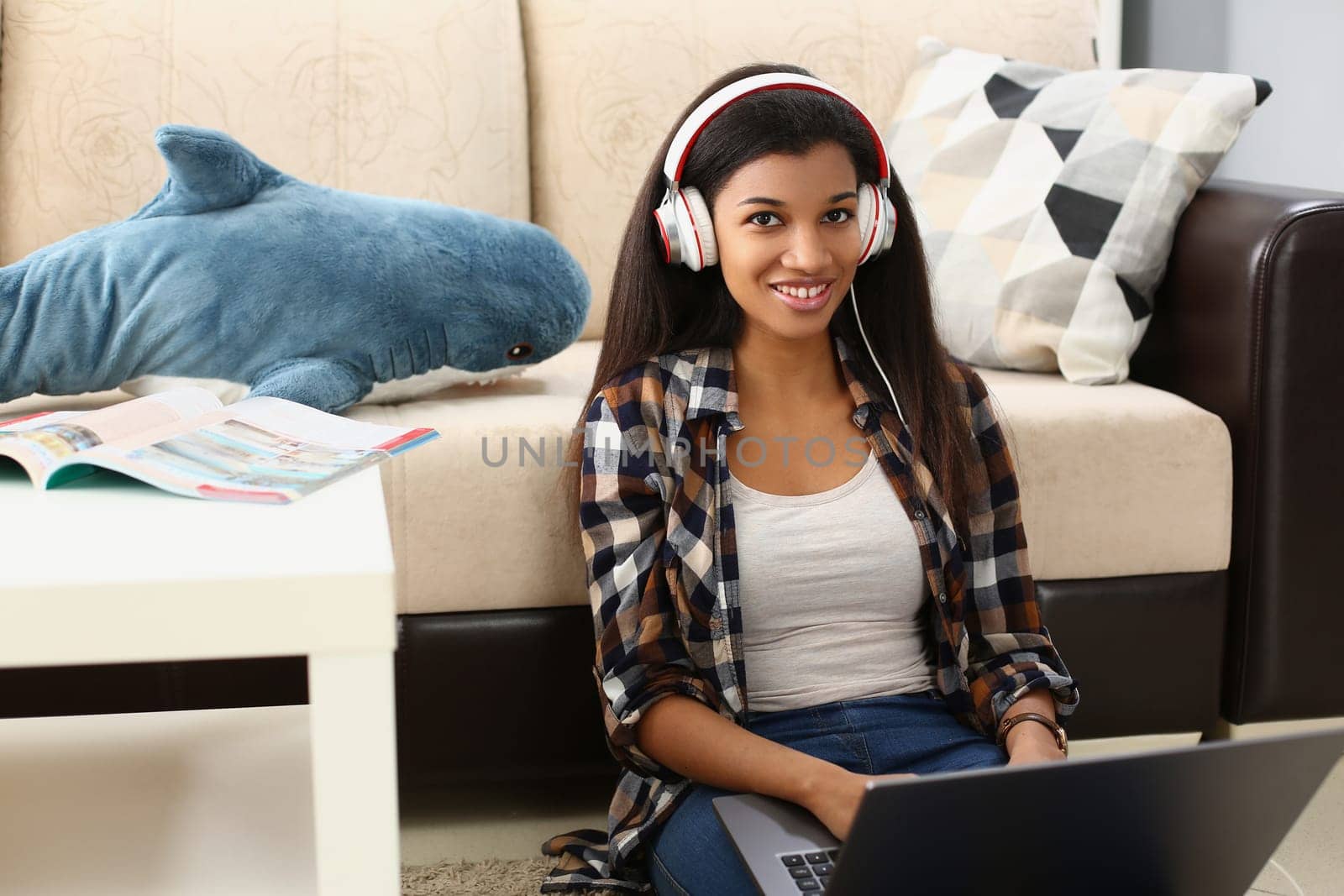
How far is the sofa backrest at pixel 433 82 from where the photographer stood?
1648 mm

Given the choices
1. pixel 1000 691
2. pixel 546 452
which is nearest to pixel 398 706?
pixel 546 452

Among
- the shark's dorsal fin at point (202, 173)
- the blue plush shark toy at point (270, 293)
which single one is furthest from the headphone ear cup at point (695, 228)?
the shark's dorsal fin at point (202, 173)

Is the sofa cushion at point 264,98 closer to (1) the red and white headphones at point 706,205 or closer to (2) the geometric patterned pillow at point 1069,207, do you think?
(2) the geometric patterned pillow at point 1069,207

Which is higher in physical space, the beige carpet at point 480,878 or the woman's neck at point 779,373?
the woman's neck at point 779,373

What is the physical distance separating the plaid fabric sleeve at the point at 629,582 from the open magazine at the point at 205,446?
0.24 metres

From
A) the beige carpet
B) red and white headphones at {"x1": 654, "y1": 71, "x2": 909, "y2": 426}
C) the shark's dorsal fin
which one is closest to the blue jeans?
the beige carpet

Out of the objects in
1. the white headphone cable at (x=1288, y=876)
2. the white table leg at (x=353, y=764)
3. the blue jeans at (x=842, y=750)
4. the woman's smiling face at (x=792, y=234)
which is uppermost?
the woman's smiling face at (x=792, y=234)

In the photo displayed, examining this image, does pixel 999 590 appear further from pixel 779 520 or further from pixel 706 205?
pixel 706 205

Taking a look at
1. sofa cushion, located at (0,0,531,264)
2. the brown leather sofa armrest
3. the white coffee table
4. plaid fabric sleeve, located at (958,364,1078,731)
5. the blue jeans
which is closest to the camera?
the white coffee table

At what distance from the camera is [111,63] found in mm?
1656

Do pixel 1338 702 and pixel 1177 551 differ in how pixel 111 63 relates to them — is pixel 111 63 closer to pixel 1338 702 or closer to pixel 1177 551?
pixel 1177 551

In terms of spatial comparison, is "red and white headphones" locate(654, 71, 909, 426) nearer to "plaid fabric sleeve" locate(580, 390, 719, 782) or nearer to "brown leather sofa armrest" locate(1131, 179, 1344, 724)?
"plaid fabric sleeve" locate(580, 390, 719, 782)

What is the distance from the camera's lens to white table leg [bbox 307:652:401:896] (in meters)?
0.55

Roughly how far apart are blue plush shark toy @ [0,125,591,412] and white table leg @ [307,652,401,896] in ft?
2.45
